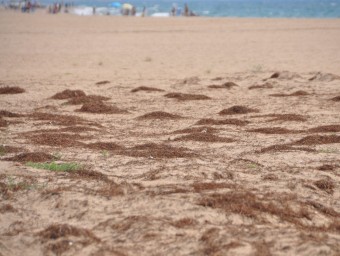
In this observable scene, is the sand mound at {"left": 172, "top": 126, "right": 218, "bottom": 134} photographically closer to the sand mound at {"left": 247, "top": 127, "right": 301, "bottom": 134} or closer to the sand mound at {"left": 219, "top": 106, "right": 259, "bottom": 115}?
the sand mound at {"left": 247, "top": 127, "right": 301, "bottom": 134}

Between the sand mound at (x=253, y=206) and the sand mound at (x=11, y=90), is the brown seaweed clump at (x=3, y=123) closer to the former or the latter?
the sand mound at (x=11, y=90)

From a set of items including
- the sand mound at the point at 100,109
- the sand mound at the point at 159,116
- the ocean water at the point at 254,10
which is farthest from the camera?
the ocean water at the point at 254,10

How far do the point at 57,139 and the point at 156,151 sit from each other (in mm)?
1647

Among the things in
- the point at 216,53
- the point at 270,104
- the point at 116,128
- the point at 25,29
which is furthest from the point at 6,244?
the point at 25,29

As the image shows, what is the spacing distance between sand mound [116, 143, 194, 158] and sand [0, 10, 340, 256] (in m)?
0.01

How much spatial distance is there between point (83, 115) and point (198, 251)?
705 centimetres

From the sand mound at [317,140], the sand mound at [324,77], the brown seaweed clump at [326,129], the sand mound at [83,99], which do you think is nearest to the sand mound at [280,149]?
the sand mound at [317,140]

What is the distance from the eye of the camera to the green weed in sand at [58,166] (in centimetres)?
698

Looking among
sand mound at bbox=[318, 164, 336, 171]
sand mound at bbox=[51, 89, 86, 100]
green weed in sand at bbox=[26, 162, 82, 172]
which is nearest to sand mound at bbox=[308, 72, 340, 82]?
sand mound at bbox=[51, 89, 86, 100]

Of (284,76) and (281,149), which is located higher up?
(281,149)

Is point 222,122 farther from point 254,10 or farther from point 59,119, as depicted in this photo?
point 254,10

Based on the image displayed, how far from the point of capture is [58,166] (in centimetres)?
707

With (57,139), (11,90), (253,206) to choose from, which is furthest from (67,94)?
(253,206)

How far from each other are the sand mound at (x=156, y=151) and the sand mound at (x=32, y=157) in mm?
901
